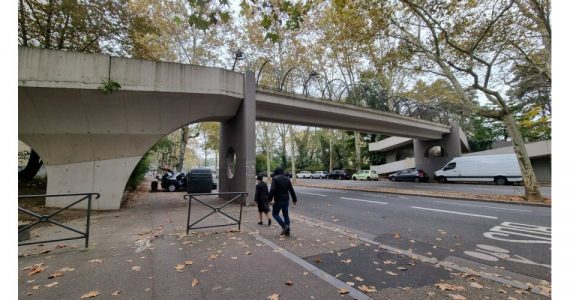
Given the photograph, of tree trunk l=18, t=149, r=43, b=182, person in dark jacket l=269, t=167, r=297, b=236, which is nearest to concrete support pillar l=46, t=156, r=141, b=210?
person in dark jacket l=269, t=167, r=297, b=236

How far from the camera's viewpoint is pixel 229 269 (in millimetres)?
4445

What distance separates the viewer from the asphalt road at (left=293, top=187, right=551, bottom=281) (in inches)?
197

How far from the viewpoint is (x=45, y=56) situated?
8.86 m

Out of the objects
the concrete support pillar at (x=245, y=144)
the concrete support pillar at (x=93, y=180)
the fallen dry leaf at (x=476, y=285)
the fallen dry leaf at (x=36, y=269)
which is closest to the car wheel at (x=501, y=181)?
the concrete support pillar at (x=245, y=144)

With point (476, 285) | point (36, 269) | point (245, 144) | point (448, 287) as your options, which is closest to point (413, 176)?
point (245, 144)

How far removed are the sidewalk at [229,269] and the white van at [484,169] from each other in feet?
71.9

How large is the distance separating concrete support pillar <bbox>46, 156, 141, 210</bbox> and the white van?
1030 inches

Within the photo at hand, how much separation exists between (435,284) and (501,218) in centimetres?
685

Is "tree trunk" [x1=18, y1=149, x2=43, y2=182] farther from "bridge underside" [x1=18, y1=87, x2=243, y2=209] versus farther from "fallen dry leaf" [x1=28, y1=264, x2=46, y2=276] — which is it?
"fallen dry leaf" [x1=28, y1=264, x2=46, y2=276]

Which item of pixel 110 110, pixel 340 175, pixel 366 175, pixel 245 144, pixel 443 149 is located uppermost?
pixel 110 110

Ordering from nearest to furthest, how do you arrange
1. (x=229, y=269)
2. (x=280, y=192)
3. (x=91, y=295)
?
(x=91, y=295), (x=229, y=269), (x=280, y=192)

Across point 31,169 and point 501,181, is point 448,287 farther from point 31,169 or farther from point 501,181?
point 501,181

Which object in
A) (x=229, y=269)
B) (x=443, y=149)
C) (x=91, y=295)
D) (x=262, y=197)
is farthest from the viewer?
(x=443, y=149)

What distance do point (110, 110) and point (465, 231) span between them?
12.4 meters
